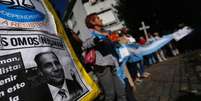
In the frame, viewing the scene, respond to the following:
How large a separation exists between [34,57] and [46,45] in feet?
0.62

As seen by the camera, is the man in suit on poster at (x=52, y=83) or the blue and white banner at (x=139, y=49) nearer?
the man in suit on poster at (x=52, y=83)

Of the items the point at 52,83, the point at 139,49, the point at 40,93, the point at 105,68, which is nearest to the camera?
the point at 40,93

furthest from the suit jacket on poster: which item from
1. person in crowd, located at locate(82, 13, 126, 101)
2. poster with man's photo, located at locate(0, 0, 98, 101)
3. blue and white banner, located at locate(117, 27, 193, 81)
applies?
blue and white banner, located at locate(117, 27, 193, 81)

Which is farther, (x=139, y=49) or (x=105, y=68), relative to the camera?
(x=139, y=49)

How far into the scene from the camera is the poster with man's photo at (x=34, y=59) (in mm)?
1690

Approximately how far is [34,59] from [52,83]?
0.59ft

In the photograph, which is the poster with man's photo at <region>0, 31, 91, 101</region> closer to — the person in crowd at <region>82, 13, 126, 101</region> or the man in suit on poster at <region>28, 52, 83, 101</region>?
the man in suit on poster at <region>28, 52, 83, 101</region>

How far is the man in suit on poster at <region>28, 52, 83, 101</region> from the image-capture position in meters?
1.77

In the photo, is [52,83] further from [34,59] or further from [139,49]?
[139,49]

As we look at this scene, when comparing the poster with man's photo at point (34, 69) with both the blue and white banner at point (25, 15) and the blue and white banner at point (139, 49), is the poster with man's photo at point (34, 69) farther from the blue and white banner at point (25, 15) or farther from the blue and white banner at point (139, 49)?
the blue and white banner at point (139, 49)

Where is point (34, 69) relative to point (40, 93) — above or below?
above

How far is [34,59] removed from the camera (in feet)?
5.95

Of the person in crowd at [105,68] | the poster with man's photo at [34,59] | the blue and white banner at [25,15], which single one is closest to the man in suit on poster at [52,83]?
the poster with man's photo at [34,59]

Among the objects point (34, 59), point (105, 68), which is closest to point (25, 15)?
point (34, 59)
